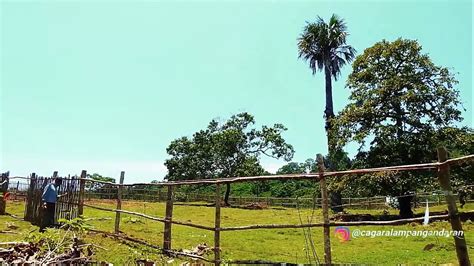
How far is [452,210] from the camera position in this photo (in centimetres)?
495

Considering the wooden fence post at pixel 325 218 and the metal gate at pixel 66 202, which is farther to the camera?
the metal gate at pixel 66 202

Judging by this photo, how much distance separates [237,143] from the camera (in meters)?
36.1

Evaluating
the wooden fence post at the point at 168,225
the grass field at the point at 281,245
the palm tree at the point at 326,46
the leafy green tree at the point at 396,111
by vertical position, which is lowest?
the grass field at the point at 281,245

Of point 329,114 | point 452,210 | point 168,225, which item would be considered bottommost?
point 168,225

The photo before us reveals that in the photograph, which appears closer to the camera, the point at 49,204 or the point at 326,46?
the point at 49,204

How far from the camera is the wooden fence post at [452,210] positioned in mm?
4781

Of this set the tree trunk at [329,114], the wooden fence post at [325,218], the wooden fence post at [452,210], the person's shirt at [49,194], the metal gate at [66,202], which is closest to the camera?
the wooden fence post at [452,210]

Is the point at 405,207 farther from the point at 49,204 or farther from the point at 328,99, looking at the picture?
the point at 49,204

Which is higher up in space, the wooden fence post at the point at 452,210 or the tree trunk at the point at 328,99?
the tree trunk at the point at 328,99

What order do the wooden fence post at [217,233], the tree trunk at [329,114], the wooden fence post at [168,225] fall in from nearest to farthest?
the wooden fence post at [217,233], the wooden fence post at [168,225], the tree trunk at [329,114]

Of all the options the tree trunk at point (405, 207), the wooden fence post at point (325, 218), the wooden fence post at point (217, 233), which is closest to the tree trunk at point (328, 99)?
the tree trunk at point (405, 207)

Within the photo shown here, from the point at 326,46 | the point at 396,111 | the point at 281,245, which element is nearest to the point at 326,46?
the point at 326,46

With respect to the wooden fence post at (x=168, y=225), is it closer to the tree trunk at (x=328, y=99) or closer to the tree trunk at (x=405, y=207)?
the tree trunk at (x=405, y=207)

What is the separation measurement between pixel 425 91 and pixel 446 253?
1161 cm
